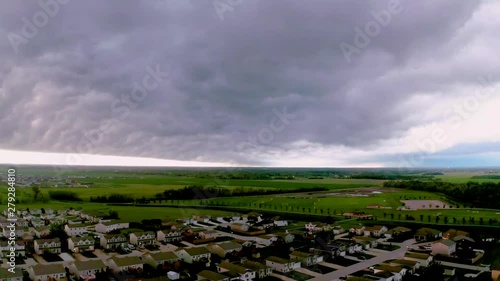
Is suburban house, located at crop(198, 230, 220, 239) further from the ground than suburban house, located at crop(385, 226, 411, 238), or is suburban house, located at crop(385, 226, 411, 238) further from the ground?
suburban house, located at crop(385, 226, 411, 238)

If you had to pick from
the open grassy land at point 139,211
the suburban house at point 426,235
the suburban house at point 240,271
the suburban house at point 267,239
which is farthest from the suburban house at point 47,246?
the suburban house at point 426,235

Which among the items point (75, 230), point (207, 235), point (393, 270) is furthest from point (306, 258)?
point (75, 230)

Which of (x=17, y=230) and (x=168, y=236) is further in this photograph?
(x=17, y=230)

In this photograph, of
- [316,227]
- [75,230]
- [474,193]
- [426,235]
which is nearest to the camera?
[426,235]

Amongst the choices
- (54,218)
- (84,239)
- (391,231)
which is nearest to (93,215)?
(54,218)

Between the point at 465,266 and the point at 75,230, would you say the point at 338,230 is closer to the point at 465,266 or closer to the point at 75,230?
the point at 465,266

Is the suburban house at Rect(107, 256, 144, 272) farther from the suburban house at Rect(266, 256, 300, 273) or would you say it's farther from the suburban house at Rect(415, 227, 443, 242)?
the suburban house at Rect(415, 227, 443, 242)

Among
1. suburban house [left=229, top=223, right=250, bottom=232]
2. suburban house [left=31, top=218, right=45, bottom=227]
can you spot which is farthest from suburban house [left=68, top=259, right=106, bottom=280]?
suburban house [left=31, top=218, right=45, bottom=227]
